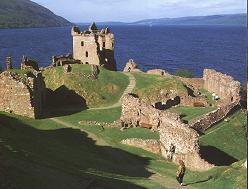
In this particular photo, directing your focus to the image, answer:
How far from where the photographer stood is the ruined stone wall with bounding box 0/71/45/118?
57656 mm

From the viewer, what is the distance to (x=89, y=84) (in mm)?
71438

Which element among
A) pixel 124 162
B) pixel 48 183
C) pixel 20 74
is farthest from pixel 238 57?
pixel 48 183

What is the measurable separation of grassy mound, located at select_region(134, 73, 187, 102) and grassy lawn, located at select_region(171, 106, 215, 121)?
17.3 feet

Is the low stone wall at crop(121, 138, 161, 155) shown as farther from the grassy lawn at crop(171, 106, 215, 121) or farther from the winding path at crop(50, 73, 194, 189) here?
the grassy lawn at crop(171, 106, 215, 121)

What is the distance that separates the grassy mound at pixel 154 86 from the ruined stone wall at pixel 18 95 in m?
17.4

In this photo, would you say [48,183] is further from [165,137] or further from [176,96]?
[176,96]

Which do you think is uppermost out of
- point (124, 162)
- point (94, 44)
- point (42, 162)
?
point (94, 44)

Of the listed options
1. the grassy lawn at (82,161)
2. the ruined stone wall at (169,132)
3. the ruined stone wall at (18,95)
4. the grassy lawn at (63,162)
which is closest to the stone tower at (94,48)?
the ruined stone wall at (18,95)

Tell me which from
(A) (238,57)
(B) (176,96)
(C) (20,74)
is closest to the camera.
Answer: (C) (20,74)

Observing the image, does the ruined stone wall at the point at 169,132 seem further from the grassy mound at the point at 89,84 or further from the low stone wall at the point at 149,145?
the grassy mound at the point at 89,84

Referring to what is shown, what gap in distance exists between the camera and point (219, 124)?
5797cm

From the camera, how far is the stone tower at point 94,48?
275 ft

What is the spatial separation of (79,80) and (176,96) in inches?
565

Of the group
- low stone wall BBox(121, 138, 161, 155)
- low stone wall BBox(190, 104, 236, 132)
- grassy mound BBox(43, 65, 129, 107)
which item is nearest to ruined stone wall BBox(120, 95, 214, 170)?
low stone wall BBox(121, 138, 161, 155)
